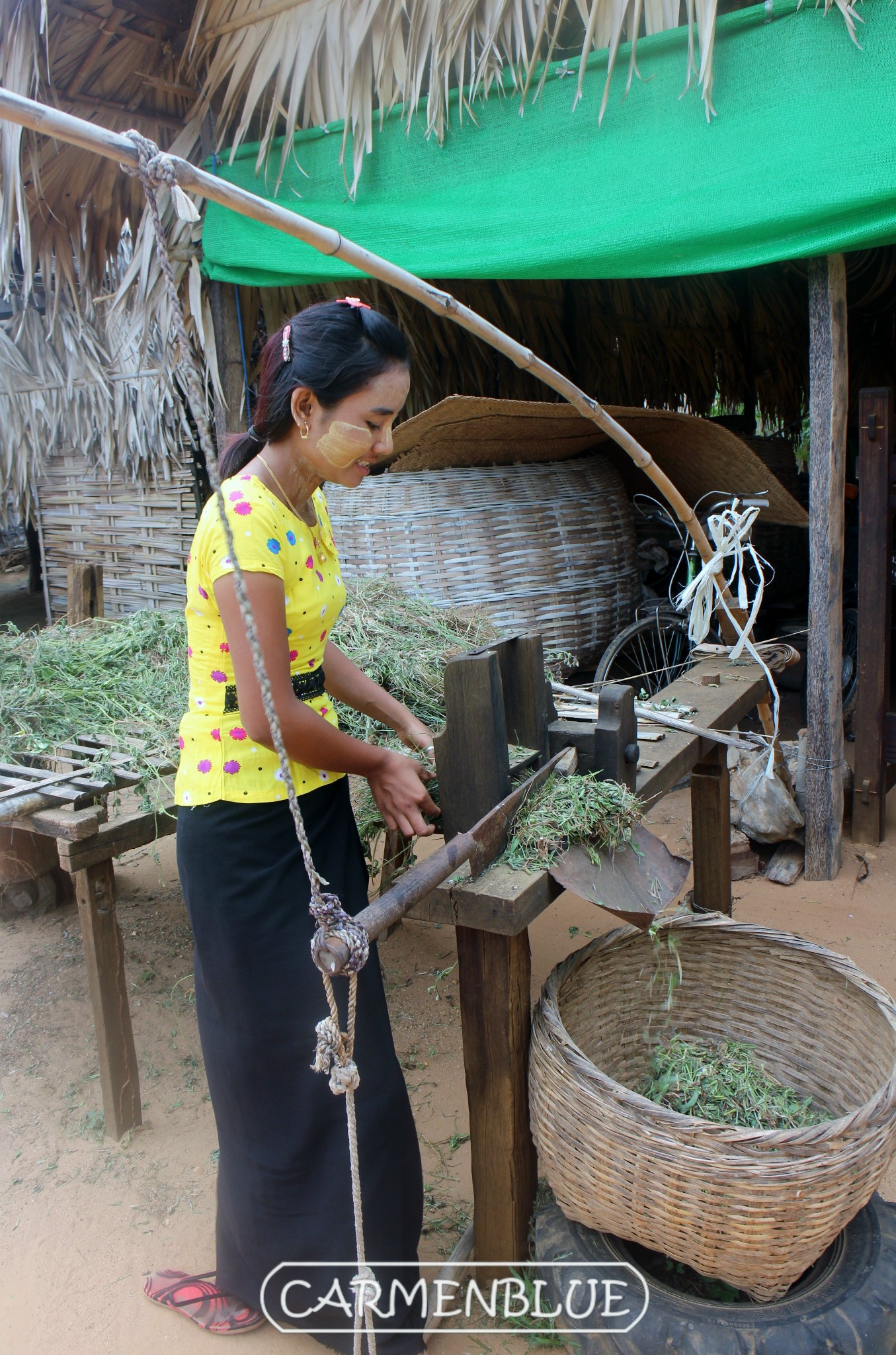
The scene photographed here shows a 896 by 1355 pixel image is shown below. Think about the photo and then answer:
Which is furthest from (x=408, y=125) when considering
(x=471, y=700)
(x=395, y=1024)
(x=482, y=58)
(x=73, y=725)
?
(x=395, y=1024)

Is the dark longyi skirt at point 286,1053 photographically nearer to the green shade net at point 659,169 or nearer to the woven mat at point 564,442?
the woven mat at point 564,442

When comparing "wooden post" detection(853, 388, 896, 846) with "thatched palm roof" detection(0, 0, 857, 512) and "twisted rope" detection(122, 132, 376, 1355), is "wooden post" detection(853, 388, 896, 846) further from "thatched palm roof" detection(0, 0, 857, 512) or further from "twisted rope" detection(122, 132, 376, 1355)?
"twisted rope" detection(122, 132, 376, 1355)

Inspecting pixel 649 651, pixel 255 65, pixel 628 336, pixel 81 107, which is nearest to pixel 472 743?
pixel 649 651

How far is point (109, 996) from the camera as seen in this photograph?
97.7 inches

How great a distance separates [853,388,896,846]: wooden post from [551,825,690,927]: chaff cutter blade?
2354 mm

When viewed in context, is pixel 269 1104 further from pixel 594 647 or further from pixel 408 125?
pixel 408 125

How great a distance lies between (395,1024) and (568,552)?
2.17m

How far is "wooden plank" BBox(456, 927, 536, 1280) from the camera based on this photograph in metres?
1.73

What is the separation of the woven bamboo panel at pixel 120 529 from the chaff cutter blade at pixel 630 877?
4499 mm

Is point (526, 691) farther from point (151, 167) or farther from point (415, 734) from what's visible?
point (151, 167)

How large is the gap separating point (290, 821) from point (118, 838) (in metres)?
0.98

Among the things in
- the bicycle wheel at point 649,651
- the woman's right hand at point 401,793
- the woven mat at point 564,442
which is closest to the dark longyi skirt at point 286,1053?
the woman's right hand at point 401,793

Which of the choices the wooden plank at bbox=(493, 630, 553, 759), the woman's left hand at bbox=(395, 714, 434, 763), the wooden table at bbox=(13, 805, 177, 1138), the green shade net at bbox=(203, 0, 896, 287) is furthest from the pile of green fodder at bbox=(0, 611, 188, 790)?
the green shade net at bbox=(203, 0, 896, 287)

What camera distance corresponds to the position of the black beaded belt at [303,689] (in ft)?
5.13
